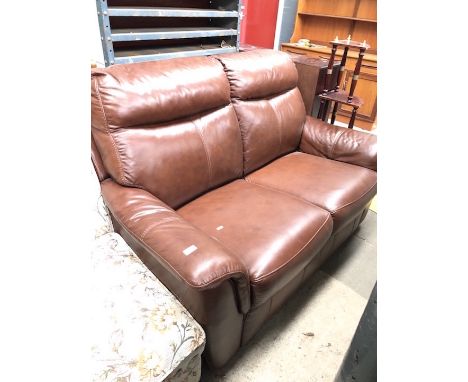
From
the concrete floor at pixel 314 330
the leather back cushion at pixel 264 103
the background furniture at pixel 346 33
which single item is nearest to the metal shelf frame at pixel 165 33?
the leather back cushion at pixel 264 103

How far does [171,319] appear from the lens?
0.82m

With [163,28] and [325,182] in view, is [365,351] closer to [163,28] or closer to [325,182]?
[325,182]

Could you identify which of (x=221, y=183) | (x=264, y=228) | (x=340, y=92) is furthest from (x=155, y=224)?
(x=340, y=92)

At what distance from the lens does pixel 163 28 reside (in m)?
1.65

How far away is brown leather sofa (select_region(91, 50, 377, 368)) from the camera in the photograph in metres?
0.89

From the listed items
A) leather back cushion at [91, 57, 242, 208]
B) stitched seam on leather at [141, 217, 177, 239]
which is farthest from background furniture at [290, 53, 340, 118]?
stitched seam on leather at [141, 217, 177, 239]

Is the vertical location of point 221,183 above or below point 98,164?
below

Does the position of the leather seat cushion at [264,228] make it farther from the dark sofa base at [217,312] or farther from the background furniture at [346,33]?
the background furniture at [346,33]

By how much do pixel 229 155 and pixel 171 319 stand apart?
82cm

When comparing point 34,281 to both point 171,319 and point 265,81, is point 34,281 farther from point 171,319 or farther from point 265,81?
point 265,81

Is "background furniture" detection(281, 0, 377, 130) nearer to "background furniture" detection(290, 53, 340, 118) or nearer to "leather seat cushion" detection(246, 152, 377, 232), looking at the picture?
"background furniture" detection(290, 53, 340, 118)

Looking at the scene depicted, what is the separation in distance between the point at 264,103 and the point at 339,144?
495mm

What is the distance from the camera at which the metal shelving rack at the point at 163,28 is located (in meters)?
1.31
